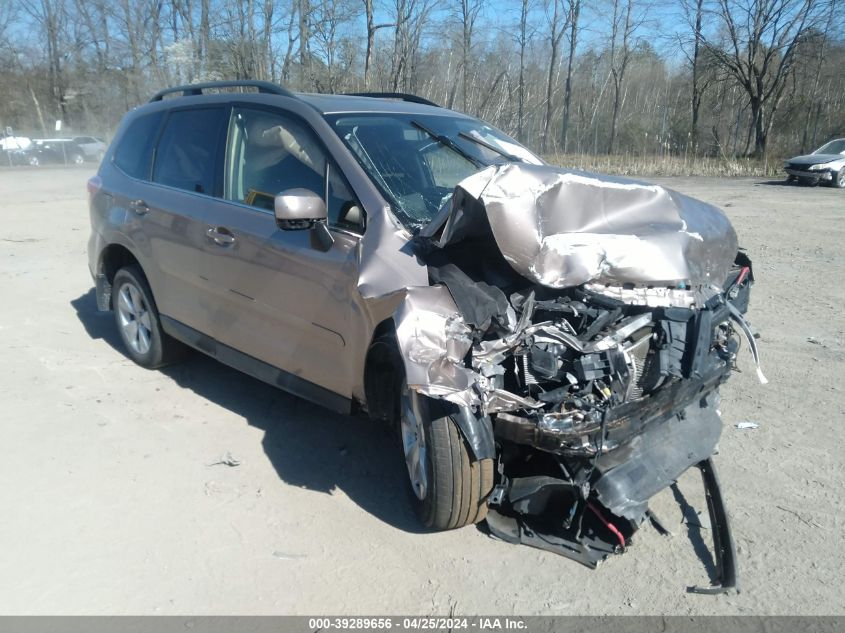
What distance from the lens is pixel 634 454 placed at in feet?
10.0

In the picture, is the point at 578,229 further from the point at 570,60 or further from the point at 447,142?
the point at 570,60

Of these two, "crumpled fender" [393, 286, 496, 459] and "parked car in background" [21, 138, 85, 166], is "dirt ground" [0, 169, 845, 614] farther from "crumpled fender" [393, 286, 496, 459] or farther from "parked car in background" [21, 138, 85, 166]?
"parked car in background" [21, 138, 85, 166]

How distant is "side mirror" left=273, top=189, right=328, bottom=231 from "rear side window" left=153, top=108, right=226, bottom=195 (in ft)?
3.99

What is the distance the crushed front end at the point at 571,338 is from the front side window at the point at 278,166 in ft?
2.15

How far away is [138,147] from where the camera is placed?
5.31 meters

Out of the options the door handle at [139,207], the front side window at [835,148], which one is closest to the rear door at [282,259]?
the door handle at [139,207]

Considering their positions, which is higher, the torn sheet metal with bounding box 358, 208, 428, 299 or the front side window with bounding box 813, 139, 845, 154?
the front side window with bounding box 813, 139, 845, 154

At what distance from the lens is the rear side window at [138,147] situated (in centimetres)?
513

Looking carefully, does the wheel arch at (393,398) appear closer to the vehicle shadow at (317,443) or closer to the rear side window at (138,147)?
the vehicle shadow at (317,443)

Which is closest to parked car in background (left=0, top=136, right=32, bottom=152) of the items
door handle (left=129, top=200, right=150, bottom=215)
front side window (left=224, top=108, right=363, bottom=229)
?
door handle (left=129, top=200, right=150, bottom=215)

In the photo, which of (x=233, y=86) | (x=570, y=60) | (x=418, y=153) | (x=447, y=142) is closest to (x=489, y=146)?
(x=447, y=142)

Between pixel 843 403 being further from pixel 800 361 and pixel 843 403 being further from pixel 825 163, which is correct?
pixel 825 163

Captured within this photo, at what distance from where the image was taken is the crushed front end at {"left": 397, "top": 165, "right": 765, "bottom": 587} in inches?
109

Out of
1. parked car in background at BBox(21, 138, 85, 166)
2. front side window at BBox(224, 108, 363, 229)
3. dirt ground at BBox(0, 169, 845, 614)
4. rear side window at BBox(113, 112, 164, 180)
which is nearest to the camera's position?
dirt ground at BBox(0, 169, 845, 614)
